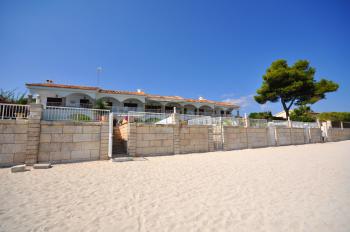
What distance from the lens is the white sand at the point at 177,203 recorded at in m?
2.36

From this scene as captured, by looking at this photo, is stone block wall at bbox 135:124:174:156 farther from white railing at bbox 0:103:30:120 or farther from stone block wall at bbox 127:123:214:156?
white railing at bbox 0:103:30:120

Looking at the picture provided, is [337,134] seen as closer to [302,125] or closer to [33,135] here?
[302,125]

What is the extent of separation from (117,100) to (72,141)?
12.9 meters

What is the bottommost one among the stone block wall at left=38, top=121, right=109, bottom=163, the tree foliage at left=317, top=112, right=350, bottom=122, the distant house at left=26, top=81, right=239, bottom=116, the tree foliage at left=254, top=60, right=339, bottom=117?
the stone block wall at left=38, top=121, right=109, bottom=163

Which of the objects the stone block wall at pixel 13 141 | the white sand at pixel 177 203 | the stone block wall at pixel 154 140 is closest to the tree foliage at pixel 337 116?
the stone block wall at pixel 154 140

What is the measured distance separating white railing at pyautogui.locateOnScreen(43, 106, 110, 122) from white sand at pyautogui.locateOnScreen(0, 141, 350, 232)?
317 cm

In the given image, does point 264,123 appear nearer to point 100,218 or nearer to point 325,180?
point 325,180

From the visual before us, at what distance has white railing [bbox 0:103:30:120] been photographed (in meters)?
6.61

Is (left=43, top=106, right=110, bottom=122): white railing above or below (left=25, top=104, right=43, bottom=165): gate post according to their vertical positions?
above

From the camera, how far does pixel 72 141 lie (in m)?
7.45

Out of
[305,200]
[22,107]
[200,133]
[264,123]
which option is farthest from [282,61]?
[22,107]

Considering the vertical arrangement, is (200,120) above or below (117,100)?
below

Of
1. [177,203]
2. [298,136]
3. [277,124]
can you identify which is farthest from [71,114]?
[298,136]

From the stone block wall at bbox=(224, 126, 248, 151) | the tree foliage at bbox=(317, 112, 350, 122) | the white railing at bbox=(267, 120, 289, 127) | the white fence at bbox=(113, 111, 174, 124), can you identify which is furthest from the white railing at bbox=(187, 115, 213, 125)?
the tree foliage at bbox=(317, 112, 350, 122)
